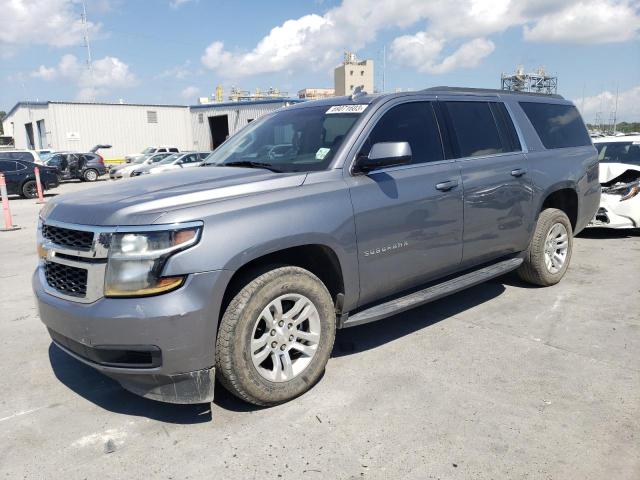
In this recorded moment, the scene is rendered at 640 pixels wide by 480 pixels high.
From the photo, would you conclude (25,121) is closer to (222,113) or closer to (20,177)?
(222,113)

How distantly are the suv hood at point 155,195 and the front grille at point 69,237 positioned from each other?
62mm

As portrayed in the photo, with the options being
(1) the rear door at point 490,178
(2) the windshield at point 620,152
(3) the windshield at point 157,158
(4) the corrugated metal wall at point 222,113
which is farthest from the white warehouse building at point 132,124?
(1) the rear door at point 490,178

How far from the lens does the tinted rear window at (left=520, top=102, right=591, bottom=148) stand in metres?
5.22

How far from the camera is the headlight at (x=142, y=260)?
2.62 metres

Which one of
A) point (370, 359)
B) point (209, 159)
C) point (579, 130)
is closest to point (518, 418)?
point (370, 359)

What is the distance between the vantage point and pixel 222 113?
42.3 m

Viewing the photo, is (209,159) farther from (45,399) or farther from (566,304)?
(566,304)

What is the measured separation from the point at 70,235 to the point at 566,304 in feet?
14.4

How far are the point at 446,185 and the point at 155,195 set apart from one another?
2.18 meters

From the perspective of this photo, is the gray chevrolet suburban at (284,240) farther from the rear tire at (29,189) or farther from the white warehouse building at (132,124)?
the white warehouse building at (132,124)

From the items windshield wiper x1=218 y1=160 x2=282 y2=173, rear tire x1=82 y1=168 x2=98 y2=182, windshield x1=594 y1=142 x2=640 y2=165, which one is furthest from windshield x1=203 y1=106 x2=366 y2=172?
rear tire x1=82 y1=168 x2=98 y2=182

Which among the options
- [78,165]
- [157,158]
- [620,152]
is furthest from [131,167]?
[620,152]

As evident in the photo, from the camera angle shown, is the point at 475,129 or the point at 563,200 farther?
the point at 563,200

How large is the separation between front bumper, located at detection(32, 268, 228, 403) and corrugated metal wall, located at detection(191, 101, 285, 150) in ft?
118
